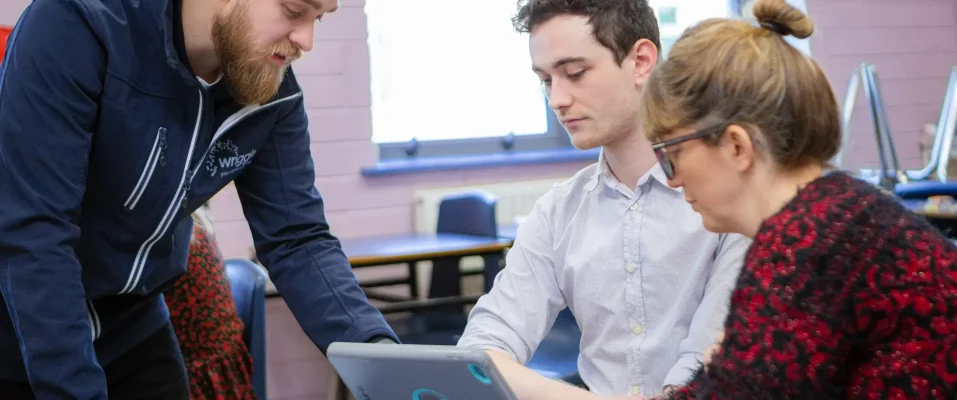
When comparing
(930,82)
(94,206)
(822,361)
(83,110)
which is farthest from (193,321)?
(930,82)

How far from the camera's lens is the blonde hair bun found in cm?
106

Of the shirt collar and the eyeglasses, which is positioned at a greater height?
the eyeglasses

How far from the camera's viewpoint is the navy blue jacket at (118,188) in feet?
3.79

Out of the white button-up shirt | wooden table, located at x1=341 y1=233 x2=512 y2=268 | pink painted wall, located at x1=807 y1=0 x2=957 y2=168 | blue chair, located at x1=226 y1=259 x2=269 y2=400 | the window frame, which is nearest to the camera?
the white button-up shirt

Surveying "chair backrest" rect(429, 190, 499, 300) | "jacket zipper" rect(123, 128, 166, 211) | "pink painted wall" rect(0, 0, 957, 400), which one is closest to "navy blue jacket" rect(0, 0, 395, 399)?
"jacket zipper" rect(123, 128, 166, 211)

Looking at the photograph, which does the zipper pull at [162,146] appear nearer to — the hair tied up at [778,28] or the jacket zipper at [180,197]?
the jacket zipper at [180,197]

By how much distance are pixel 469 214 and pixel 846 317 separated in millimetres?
2680

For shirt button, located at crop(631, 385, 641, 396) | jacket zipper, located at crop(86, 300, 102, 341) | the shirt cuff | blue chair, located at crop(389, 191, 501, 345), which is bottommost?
blue chair, located at crop(389, 191, 501, 345)

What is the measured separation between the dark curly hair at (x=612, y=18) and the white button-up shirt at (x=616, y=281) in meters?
0.20

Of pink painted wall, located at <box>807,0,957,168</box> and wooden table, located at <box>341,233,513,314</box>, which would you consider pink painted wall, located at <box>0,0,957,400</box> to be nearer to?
wooden table, located at <box>341,233,513,314</box>

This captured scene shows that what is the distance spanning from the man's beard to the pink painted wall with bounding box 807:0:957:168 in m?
3.84

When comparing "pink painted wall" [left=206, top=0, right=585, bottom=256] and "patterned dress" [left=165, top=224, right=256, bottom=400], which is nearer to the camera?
"patterned dress" [left=165, top=224, right=256, bottom=400]

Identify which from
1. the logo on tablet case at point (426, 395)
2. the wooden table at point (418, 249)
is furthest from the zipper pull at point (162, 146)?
the wooden table at point (418, 249)

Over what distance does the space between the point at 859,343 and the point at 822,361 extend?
0.05 metres
